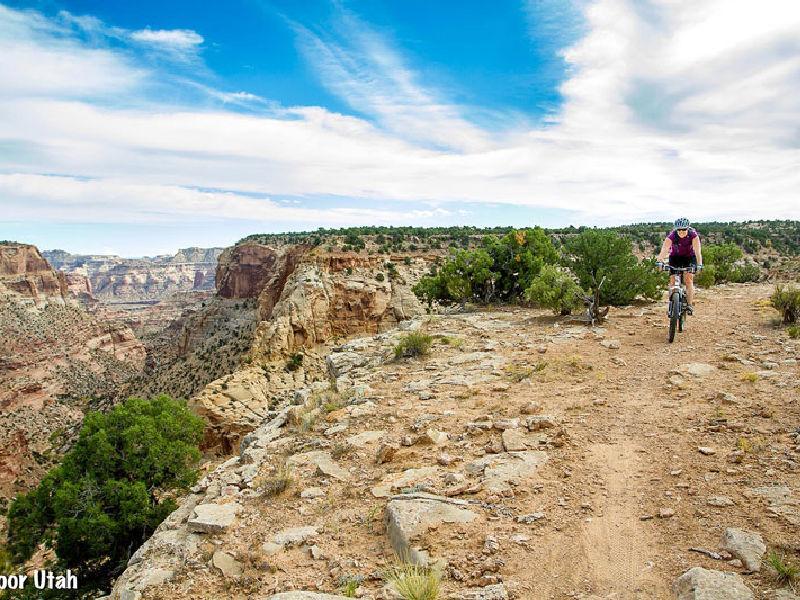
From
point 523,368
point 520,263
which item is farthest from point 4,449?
point 523,368

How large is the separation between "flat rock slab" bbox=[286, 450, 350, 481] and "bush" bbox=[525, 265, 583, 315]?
8.21 metres

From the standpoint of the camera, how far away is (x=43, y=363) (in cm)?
6531

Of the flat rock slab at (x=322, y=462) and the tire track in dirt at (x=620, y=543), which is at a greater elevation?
the tire track in dirt at (x=620, y=543)

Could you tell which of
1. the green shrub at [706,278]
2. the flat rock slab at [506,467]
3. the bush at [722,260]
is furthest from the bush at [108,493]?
the bush at [722,260]

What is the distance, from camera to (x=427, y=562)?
3633mm

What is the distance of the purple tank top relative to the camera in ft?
30.8

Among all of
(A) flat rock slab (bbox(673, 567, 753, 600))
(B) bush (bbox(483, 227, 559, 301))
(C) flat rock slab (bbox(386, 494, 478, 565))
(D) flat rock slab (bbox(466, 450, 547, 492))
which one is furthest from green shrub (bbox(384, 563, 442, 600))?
(B) bush (bbox(483, 227, 559, 301))

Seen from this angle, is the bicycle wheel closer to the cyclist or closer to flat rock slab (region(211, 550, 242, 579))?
the cyclist

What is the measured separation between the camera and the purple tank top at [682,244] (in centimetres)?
939

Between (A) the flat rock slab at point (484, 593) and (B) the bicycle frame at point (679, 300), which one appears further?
(B) the bicycle frame at point (679, 300)

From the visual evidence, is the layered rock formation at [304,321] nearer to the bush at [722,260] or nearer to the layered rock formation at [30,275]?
the bush at [722,260]

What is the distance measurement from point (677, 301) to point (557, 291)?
3624 mm

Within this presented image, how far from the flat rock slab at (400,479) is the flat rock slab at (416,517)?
0.33 m

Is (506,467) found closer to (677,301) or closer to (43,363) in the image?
(677,301)
